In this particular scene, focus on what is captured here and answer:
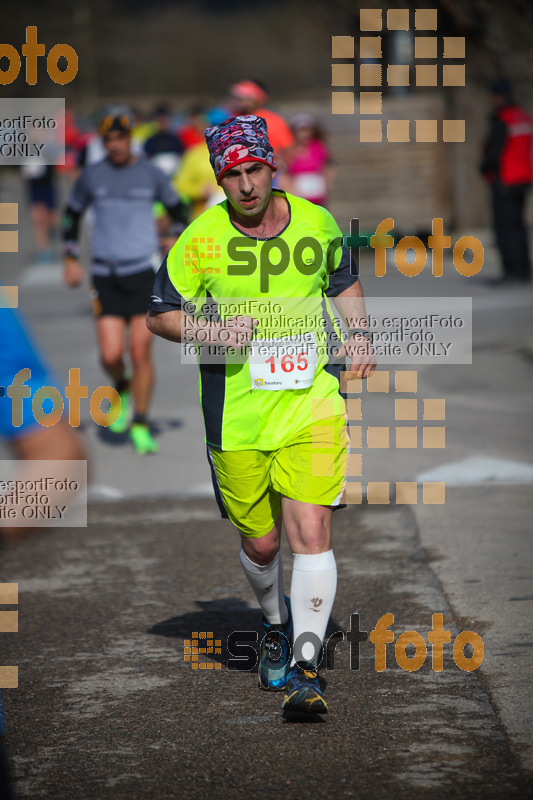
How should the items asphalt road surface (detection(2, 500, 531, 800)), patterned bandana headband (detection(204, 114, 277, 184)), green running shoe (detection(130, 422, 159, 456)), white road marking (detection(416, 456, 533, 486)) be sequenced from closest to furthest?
asphalt road surface (detection(2, 500, 531, 800)) < patterned bandana headband (detection(204, 114, 277, 184)) < white road marking (detection(416, 456, 533, 486)) < green running shoe (detection(130, 422, 159, 456))

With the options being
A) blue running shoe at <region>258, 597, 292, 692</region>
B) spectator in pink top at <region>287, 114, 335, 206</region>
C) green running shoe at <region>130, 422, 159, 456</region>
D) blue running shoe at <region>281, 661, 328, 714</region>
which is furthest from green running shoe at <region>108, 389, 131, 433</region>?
spectator in pink top at <region>287, 114, 335, 206</region>

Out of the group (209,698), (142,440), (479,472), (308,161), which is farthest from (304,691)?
(308,161)

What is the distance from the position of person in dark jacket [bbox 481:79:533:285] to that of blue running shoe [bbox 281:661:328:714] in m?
11.1

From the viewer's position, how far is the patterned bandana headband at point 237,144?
13.0 ft

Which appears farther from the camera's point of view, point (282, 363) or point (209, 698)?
point (209, 698)

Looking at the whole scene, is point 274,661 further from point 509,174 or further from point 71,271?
point 509,174

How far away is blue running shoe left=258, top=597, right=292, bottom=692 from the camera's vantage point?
4191 millimetres

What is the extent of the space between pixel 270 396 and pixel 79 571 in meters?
2.15

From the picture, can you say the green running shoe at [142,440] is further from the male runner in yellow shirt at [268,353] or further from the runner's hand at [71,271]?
the male runner in yellow shirt at [268,353]

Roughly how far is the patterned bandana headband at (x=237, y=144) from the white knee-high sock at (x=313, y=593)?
1.36m

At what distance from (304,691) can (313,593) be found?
0.35m

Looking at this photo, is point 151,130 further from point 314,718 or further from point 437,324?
point 314,718

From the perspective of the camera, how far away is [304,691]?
3.84m

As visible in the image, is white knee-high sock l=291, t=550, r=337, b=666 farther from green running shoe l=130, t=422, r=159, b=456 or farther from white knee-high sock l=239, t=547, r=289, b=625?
green running shoe l=130, t=422, r=159, b=456
